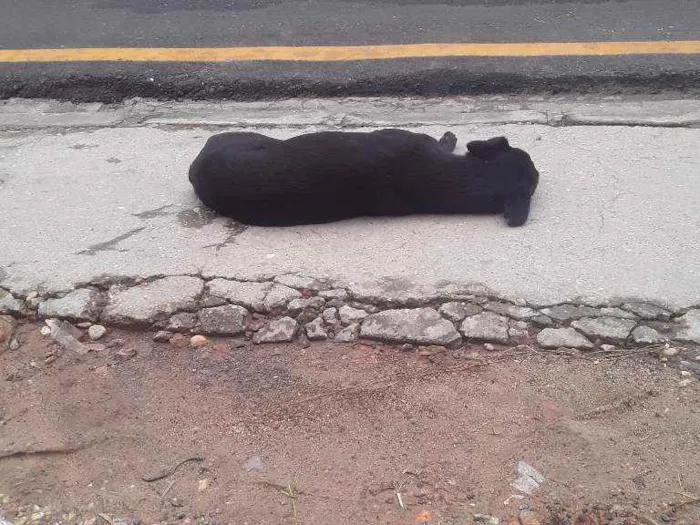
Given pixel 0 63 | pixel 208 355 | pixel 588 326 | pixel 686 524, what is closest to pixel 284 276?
pixel 208 355

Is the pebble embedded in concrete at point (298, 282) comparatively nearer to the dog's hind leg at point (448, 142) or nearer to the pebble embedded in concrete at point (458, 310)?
the pebble embedded in concrete at point (458, 310)

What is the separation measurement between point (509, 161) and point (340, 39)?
208 centimetres

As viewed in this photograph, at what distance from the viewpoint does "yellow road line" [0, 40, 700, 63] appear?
470cm

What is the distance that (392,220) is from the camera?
11.1ft

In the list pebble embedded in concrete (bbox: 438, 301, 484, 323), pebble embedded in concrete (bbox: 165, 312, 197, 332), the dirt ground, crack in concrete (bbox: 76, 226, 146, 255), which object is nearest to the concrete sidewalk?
crack in concrete (bbox: 76, 226, 146, 255)

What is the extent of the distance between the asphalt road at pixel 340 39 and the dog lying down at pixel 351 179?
1.24 metres

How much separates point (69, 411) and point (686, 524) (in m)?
1.85

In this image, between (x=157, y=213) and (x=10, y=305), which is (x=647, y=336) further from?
(x=10, y=305)

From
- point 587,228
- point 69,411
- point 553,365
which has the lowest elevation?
point 69,411

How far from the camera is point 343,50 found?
4.91 m

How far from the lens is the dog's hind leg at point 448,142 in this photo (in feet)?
12.5

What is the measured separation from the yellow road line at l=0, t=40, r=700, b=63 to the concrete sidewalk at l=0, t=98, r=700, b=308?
49 centimetres

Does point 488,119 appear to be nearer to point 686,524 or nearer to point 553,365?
point 553,365

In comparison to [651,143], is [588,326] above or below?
below
